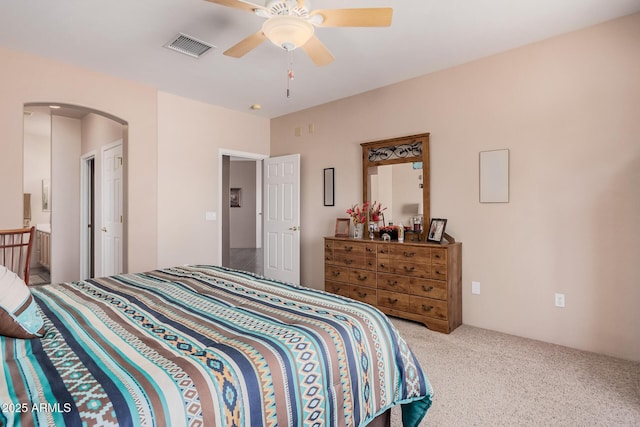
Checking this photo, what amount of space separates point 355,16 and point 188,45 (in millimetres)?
1828

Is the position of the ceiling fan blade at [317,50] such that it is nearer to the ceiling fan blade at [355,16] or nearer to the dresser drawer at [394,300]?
the ceiling fan blade at [355,16]

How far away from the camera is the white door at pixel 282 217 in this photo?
5.05 metres

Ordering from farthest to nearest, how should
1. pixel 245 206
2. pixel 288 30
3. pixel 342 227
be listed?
pixel 245 206, pixel 342 227, pixel 288 30

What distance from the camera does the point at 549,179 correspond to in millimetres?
3045

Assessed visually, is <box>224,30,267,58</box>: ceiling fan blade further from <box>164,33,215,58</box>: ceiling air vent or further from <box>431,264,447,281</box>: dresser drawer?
<box>431,264,447,281</box>: dresser drawer

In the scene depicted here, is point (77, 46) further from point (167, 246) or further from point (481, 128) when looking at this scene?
point (481, 128)

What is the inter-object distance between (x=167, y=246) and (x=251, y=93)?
7.44ft

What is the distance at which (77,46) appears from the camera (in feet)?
10.3

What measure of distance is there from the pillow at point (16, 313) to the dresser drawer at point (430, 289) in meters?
3.02

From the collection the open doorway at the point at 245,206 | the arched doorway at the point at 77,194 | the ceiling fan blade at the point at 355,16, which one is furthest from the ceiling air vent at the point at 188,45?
the open doorway at the point at 245,206

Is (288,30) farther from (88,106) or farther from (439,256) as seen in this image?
(88,106)

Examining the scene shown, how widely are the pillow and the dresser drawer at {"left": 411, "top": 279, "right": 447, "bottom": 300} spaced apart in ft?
9.90

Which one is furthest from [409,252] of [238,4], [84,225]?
[84,225]

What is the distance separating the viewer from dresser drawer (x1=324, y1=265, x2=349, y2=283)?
4.11 meters
